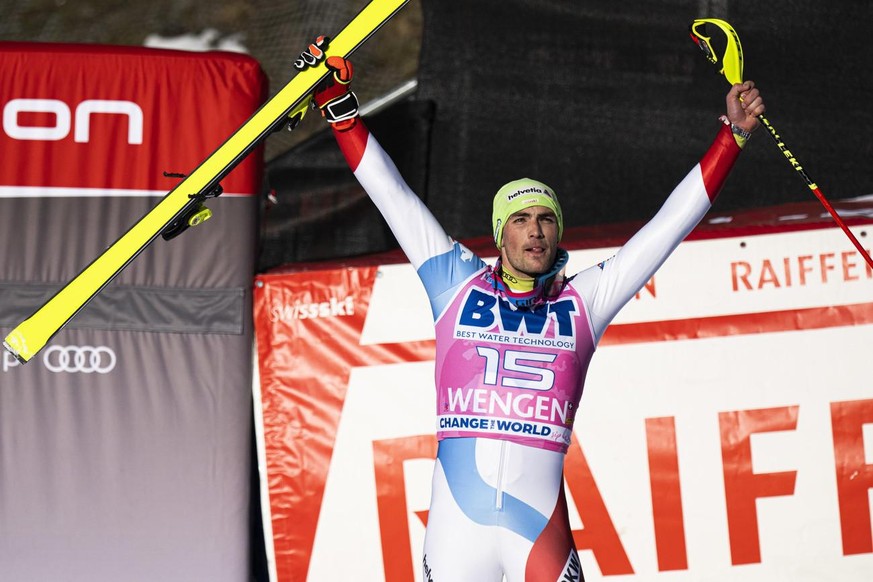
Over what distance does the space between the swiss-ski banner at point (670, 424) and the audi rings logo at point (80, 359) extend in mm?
625

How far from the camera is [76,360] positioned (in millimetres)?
4121

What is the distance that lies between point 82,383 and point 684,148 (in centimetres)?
264

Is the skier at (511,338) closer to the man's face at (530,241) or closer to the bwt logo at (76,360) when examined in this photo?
the man's face at (530,241)

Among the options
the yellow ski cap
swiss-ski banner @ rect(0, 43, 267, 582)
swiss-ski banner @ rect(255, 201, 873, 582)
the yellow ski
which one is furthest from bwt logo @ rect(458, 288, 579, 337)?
swiss-ski banner @ rect(0, 43, 267, 582)

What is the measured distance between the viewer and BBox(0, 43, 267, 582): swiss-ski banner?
4.05 m

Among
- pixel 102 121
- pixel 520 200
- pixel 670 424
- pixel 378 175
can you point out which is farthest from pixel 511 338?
pixel 102 121

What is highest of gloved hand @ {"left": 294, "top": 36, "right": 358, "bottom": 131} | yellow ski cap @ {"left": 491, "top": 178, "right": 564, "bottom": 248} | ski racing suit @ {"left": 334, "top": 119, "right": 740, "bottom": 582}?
gloved hand @ {"left": 294, "top": 36, "right": 358, "bottom": 131}

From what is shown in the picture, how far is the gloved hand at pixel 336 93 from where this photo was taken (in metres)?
2.51

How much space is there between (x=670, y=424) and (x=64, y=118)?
8.57ft

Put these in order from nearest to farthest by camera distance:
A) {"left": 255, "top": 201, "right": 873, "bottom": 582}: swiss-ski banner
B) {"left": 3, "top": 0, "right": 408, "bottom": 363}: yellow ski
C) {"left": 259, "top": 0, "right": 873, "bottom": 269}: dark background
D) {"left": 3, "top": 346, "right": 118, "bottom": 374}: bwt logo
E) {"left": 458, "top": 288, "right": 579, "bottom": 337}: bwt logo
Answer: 1. {"left": 3, "top": 0, "right": 408, "bottom": 363}: yellow ski
2. {"left": 458, "top": 288, "right": 579, "bottom": 337}: bwt logo
3. {"left": 255, "top": 201, "right": 873, "bottom": 582}: swiss-ski banner
4. {"left": 3, "top": 346, "right": 118, "bottom": 374}: bwt logo
5. {"left": 259, "top": 0, "right": 873, "bottom": 269}: dark background

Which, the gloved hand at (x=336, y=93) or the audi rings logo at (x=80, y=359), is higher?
the gloved hand at (x=336, y=93)

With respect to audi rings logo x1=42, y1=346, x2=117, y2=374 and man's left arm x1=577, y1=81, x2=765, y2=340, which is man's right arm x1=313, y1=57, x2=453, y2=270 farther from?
audi rings logo x1=42, y1=346, x2=117, y2=374

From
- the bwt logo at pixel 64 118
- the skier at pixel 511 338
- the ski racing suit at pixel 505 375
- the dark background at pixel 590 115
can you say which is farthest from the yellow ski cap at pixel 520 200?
the bwt logo at pixel 64 118

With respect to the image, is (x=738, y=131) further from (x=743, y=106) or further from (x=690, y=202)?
(x=690, y=202)
